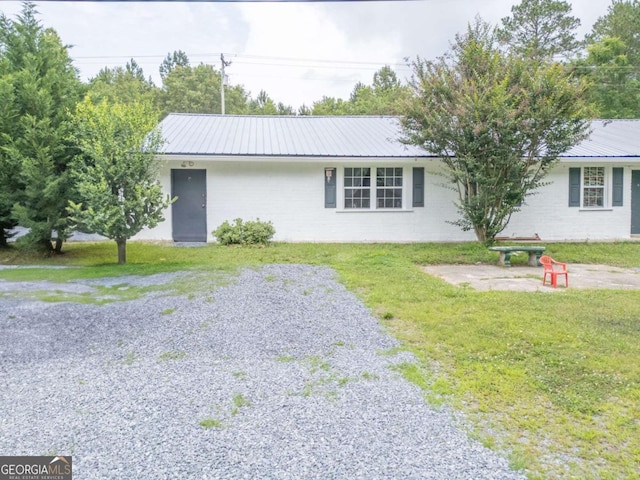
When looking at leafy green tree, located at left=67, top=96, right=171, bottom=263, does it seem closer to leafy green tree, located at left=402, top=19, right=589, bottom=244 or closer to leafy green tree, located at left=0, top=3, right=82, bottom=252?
leafy green tree, located at left=0, top=3, right=82, bottom=252

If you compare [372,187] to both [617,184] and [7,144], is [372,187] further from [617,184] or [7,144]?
[7,144]

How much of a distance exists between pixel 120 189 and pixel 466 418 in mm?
7762

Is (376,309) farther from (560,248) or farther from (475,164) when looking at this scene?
(560,248)

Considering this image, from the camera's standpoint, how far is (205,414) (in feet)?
9.90

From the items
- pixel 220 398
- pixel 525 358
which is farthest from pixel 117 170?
pixel 525 358

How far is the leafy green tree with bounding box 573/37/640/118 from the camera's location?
83.5 ft

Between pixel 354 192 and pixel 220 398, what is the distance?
966cm

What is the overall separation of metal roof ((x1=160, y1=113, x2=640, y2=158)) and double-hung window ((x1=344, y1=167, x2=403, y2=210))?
0.58m

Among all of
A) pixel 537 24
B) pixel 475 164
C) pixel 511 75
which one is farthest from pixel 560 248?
pixel 537 24

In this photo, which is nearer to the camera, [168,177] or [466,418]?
[466,418]

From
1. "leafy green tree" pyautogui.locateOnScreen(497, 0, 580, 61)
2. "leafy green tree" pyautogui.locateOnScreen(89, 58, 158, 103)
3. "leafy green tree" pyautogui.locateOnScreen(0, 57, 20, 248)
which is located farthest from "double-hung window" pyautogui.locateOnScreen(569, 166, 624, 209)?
"leafy green tree" pyautogui.locateOnScreen(89, 58, 158, 103)

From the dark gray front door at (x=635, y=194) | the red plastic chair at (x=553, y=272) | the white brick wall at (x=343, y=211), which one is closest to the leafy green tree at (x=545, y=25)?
the dark gray front door at (x=635, y=194)
